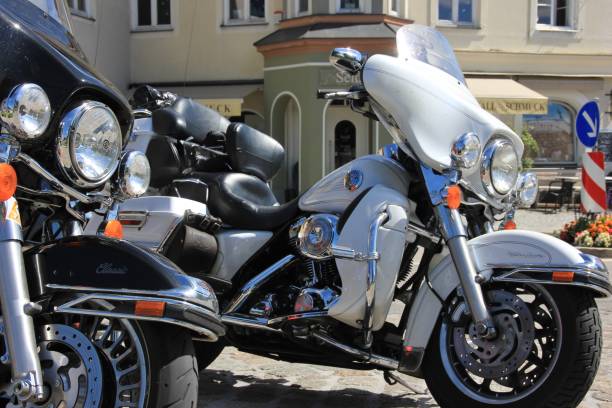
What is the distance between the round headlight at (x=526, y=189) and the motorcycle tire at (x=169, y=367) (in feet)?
7.39

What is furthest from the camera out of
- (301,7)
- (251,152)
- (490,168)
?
(301,7)

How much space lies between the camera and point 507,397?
383 cm

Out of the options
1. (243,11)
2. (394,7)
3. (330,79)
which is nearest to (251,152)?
(330,79)

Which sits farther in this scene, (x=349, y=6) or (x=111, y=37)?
(x=111, y=37)

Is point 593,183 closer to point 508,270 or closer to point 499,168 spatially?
point 499,168

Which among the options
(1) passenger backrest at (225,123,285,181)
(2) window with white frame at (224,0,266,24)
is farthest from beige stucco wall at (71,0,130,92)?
(1) passenger backrest at (225,123,285,181)

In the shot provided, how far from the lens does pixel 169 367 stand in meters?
2.56

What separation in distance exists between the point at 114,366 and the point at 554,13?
23.9 meters

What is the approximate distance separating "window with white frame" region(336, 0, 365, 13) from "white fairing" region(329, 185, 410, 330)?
683 inches

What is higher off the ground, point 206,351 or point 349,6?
point 349,6

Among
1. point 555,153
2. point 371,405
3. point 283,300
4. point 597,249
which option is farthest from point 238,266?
point 555,153

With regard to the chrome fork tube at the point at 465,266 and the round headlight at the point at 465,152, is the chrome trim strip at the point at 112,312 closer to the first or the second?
the chrome fork tube at the point at 465,266

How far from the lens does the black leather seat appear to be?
4559 millimetres

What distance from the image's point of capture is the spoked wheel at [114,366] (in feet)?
8.34
